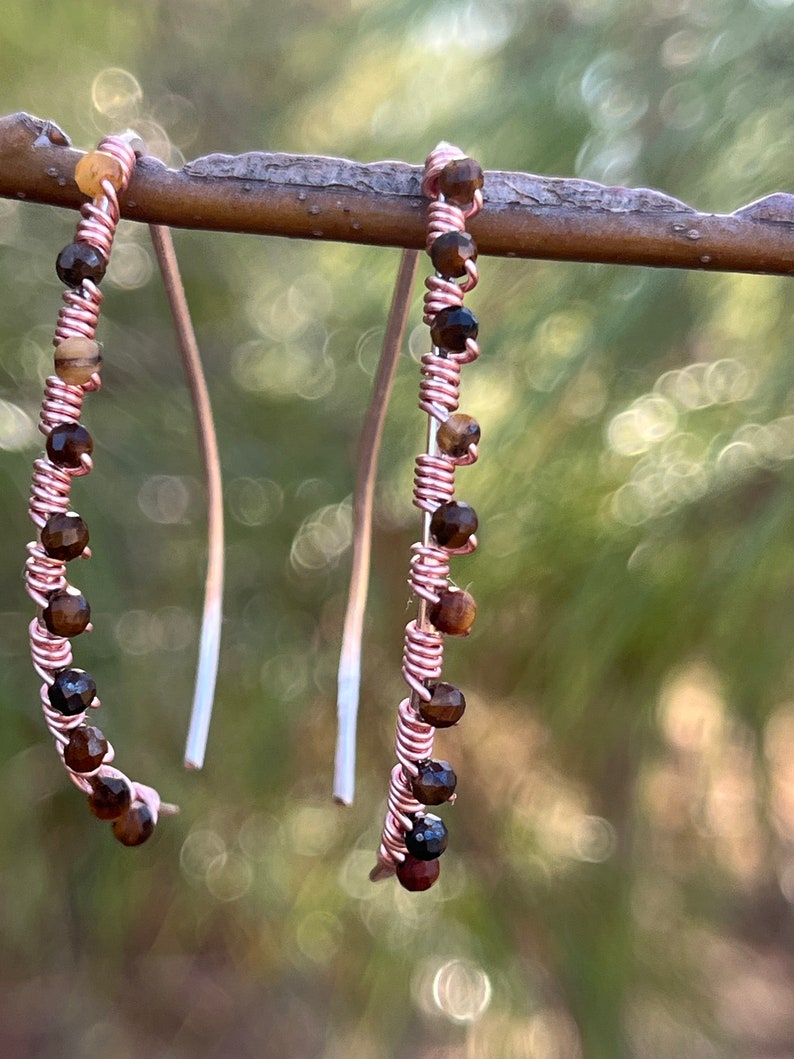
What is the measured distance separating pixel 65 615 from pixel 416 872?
0.14 meters

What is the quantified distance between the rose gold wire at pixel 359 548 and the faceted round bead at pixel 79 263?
98 millimetres

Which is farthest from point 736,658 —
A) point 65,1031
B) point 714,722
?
point 65,1031

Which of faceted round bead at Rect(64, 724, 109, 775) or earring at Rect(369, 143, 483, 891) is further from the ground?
earring at Rect(369, 143, 483, 891)

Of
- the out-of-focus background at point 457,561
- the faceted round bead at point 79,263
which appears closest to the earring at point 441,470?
the faceted round bead at point 79,263

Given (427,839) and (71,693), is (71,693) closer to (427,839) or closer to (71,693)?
(71,693)

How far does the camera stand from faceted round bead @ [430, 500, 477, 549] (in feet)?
0.99

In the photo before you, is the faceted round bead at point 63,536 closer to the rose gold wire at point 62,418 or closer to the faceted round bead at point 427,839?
the rose gold wire at point 62,418

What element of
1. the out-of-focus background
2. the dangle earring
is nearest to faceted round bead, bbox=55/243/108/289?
the dangle earring

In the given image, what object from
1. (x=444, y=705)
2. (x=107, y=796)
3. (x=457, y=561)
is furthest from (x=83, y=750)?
(x=457, y=561)

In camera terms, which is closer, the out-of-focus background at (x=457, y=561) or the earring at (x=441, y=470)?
the earring at (x=441, y=470)

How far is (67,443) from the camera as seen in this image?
0.31m

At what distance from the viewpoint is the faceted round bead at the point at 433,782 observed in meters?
0.32

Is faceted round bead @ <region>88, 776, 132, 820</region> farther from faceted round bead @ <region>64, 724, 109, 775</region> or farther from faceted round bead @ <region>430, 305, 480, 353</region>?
faceted round bead @ <region>430, 305, 480, 353</region>

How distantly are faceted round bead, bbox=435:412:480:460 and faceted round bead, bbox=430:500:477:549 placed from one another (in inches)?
0.6
